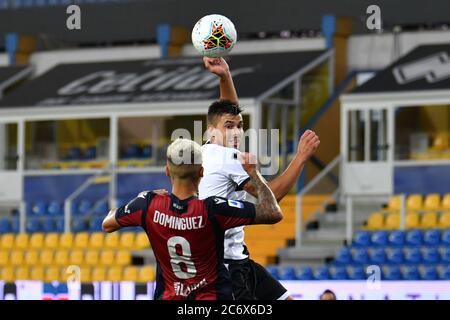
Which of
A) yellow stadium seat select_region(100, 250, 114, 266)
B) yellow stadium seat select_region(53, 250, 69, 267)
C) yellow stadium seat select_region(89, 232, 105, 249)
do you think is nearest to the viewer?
yellow stadium seat select_region(100, 250, 114, 266)

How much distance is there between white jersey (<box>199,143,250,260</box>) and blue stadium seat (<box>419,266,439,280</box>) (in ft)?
35.1

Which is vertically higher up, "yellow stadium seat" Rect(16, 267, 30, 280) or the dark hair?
the dark hair

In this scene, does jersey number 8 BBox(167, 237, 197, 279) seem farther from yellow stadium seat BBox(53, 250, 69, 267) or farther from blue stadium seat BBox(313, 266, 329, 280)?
yellow stadium seat BBox(53, 250, 69, 267)

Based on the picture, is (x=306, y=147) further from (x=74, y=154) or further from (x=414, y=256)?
(x=74, y=154)

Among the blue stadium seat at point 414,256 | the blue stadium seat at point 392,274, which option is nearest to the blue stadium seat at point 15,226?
the blue stadium seat at point 392,274

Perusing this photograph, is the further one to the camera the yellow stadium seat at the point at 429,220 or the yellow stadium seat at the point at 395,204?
the yellow stadium seat at the point at 395,204

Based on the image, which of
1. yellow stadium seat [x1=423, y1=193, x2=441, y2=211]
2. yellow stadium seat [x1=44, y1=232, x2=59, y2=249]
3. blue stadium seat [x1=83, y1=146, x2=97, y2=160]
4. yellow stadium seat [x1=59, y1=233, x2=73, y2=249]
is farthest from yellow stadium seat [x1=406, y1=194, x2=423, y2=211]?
blue stadium seat [x1=83, y1=146, x2=97, y2=160]

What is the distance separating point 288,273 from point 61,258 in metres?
4.63

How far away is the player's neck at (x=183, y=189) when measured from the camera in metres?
6.88

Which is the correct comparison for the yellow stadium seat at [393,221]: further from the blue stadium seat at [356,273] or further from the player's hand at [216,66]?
the player's hand at [216,66]

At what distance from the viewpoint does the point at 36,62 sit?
27484 mm

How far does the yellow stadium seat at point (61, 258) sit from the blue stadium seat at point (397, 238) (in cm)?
556

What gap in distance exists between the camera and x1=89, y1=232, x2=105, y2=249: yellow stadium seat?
73.2ft
